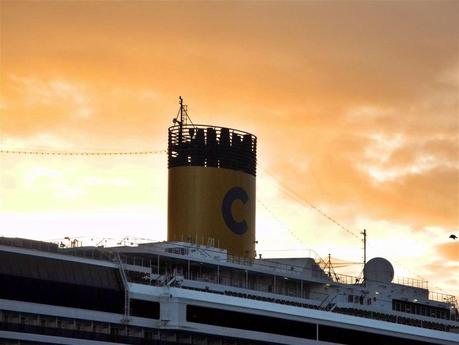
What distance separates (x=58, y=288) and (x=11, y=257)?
3570 mm

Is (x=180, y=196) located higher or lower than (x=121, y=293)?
higher

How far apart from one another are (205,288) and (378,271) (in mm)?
27233

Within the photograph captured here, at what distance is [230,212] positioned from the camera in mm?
110688

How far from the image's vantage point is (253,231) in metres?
113

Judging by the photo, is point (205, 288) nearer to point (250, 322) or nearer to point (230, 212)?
point (250, 322)

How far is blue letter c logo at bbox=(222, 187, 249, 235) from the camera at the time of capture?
11031 centimetres

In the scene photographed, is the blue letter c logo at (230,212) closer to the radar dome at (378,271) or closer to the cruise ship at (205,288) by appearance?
the cruise ship at (205,288)

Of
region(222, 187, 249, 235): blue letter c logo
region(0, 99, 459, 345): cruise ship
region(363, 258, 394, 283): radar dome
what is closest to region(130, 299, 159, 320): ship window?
region(0, 99, 459, 345): cruise ship

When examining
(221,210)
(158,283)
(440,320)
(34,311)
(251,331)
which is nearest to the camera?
(34,311)

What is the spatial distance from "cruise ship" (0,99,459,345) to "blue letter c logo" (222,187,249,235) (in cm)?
10

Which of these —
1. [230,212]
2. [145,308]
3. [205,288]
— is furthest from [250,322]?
[230,212]

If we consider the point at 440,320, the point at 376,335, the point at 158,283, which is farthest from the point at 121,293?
the point at 440,320

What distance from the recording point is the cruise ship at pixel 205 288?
3337 inches

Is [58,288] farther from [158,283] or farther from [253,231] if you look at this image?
[253,231]
